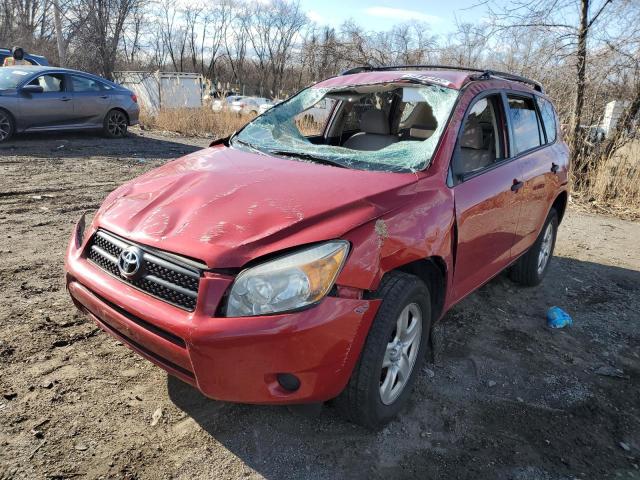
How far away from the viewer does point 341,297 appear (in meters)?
2.09

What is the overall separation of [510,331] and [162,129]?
42.2 feet

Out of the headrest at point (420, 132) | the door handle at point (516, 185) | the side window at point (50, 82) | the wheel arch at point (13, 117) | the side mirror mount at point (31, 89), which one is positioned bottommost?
the door handle at point (516, 185)

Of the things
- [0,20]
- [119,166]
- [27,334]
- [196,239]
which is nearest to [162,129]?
[119,166]

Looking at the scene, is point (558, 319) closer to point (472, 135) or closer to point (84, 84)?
point (472, 135)

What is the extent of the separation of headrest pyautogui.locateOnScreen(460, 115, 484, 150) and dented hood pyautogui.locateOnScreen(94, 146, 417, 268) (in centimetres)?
89

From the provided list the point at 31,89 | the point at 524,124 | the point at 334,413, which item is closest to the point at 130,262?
the point at 334,413

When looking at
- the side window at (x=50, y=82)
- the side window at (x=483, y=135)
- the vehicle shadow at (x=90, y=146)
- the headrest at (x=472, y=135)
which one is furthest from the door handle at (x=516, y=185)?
the side window at (x=50, y=82)

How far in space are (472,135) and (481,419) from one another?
1945 mm

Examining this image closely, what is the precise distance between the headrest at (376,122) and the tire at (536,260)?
1726 millimetres

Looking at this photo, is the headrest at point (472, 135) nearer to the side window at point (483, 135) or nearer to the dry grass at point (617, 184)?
the side window at point (483, 135)

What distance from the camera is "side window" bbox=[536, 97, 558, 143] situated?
4.45 m

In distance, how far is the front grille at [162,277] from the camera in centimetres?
210

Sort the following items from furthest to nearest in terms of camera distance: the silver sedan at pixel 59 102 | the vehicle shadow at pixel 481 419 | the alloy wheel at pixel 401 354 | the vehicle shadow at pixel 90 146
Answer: the silver sedan at pixel 59 102 < the vehicle shadow at pixel 90 146 < the alloy wheel at pixel 401 354 < the vehicle shadow at pixel 481 419

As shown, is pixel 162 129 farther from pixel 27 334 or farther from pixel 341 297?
pixel 341 297
